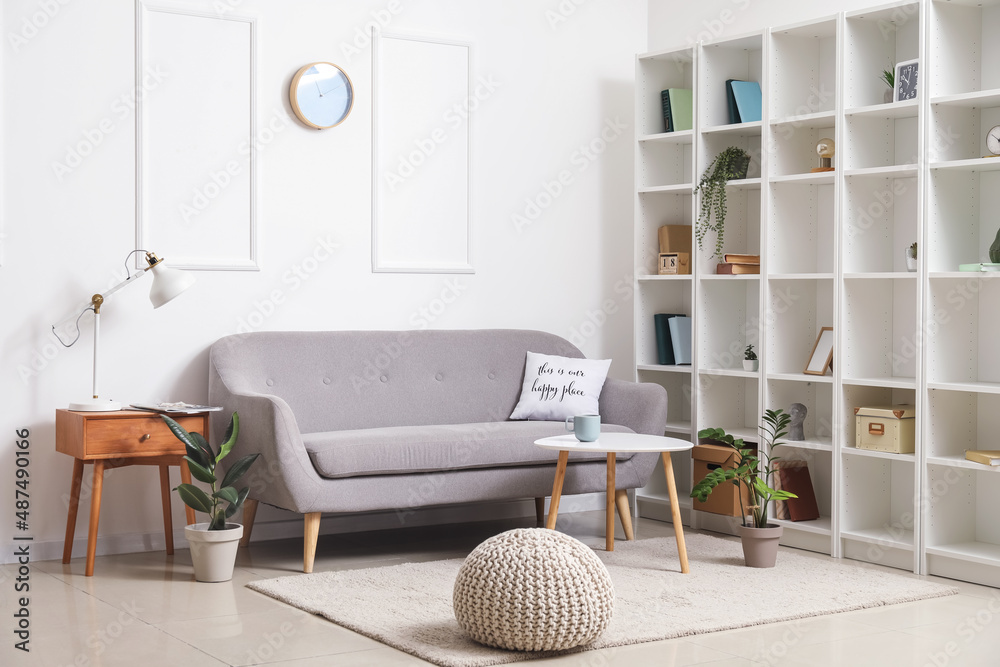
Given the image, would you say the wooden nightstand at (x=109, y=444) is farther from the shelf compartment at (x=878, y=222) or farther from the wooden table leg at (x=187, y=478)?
the shelf compartment at (x=878, y=222)

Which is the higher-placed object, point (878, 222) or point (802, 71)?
point (802, 71)

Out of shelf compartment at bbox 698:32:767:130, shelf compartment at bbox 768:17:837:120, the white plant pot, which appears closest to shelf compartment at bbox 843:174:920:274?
shelf compartment at bbox 768:17:837:120

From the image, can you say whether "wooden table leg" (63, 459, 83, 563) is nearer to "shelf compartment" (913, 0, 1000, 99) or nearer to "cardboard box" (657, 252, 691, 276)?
"cardboard box" (657, 252, 691, 276)

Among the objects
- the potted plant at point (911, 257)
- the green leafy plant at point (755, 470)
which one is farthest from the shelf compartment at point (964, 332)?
the green leafy plant at point (755, 470)

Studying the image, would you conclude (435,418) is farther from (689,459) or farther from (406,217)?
(689,459)

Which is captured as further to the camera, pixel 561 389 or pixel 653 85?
pixel 653 85

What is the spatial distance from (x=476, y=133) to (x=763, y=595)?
262 cm

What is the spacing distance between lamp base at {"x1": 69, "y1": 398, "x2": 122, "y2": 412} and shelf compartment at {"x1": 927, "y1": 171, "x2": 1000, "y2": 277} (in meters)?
3.06

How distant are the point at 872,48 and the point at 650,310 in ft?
5.32

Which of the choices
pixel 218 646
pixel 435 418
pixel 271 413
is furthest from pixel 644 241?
pixel 218 646

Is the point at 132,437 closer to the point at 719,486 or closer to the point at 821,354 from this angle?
the point at 719,486

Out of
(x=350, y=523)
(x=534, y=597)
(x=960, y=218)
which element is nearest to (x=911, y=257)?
(x=960, y=218)

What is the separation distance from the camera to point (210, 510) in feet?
12.9

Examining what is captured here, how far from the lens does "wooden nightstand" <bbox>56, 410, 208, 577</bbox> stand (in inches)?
156
